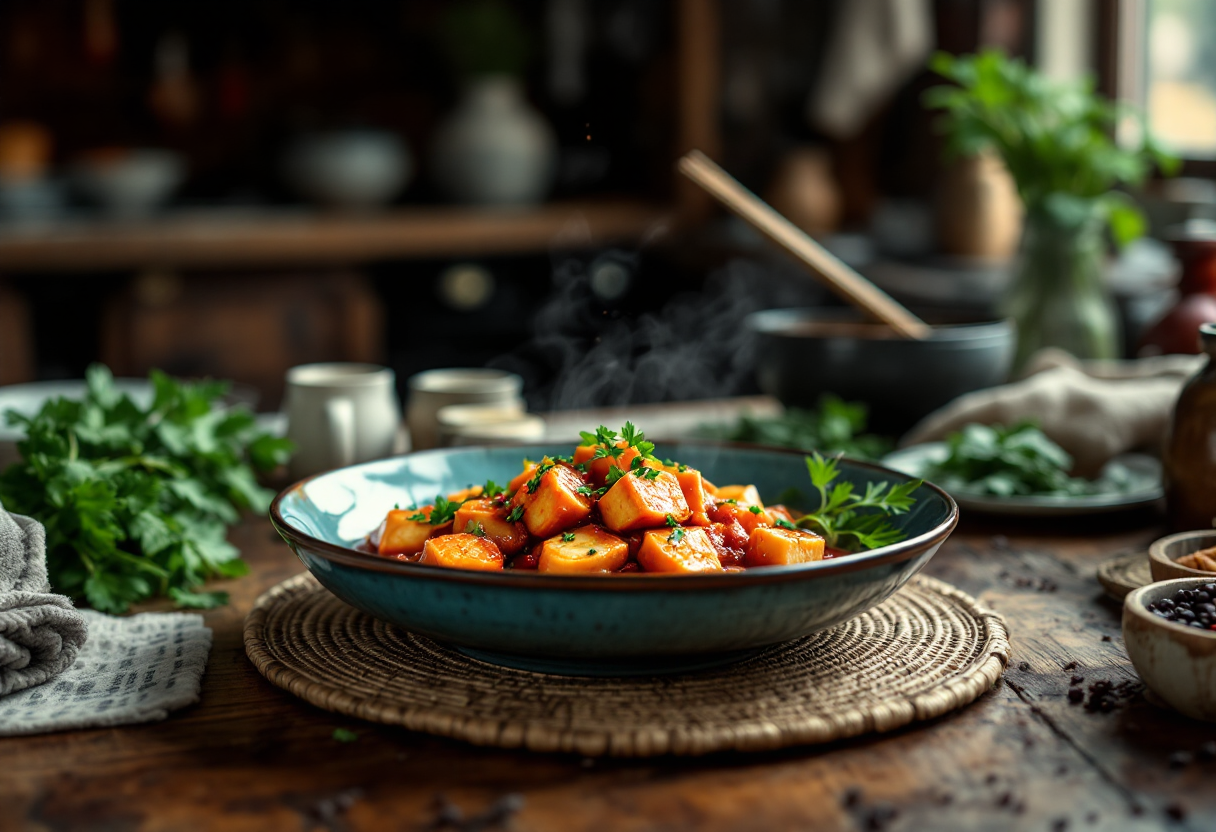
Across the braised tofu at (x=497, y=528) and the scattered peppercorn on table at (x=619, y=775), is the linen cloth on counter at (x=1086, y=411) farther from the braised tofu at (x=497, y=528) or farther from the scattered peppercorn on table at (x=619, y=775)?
the braised tofu at (x=497, y=528)

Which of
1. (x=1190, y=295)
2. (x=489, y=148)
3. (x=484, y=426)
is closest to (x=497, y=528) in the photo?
(x=484, y=426)

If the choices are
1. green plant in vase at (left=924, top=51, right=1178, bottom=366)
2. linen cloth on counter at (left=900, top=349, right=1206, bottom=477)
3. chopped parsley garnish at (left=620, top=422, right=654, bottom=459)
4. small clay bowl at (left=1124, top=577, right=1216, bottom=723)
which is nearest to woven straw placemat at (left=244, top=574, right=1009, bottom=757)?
small clay bowl at (left=1124, top=577, right=1216, bottom=723)

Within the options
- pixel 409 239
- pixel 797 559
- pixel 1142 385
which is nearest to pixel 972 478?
pixel 1142 385

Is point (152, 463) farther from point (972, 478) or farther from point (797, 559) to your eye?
point (972, 478)

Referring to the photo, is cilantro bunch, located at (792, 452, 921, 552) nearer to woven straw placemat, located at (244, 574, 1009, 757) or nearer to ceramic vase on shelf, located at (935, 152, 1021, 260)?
woven straw placemat, located at (244, 574, 1009, 757)

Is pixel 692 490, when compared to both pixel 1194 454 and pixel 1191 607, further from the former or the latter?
pixel 1194 454

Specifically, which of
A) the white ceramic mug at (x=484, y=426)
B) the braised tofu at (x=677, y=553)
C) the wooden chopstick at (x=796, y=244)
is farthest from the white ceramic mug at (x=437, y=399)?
the braised tofu at (x=677, y=553)

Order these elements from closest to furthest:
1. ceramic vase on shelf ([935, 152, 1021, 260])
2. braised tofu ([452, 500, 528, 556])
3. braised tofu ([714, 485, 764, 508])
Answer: braised tofu ([452, 500, 528, 556]) < braised tofu ([714, 485, 764, 508]) < ceramic vase on shelf ([935, 152, 1021, 260])
